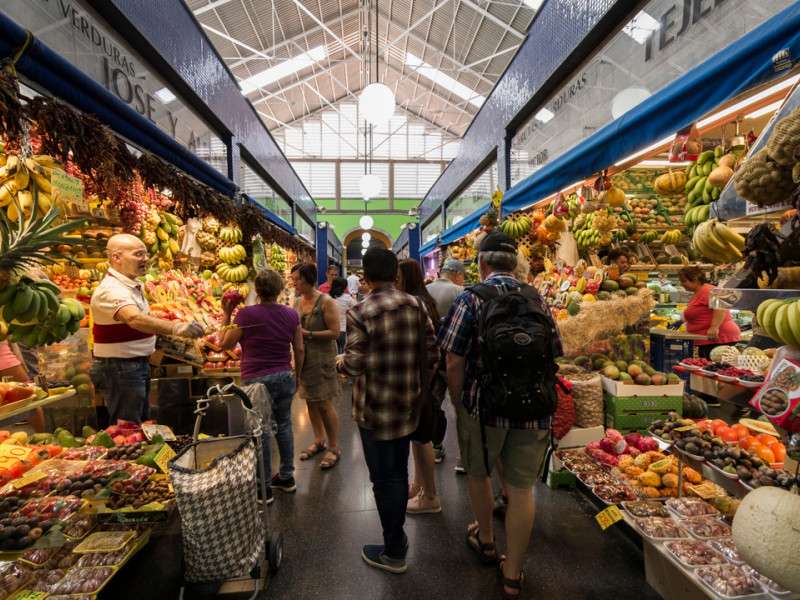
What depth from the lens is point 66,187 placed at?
1878mm

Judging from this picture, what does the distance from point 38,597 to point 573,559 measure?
97.8 inches

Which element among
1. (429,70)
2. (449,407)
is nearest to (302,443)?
(449,407)

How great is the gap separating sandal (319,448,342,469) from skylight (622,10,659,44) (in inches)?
161

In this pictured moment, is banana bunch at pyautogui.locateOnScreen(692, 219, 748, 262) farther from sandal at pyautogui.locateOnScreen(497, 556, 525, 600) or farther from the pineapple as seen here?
the pineapple

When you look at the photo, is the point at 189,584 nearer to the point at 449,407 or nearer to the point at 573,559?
the point at 573,559

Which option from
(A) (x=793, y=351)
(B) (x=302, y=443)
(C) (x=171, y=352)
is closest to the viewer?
(A) (x=793, y=351)

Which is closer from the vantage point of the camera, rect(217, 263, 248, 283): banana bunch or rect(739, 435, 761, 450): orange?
rect(739, 435, 761, 450): orange

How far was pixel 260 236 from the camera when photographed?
5895mm

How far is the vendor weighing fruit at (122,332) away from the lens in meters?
2.62

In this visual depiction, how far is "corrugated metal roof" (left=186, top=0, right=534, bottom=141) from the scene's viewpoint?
11.9 m

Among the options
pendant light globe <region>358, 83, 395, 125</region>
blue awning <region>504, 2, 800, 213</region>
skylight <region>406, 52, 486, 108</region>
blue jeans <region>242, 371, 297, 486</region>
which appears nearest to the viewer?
blue awning <region>504, 2, 800, 213</region>

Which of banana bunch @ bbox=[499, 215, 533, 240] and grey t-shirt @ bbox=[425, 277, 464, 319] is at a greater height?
banana bunch @ bbox=[499, 215, 533, 240]

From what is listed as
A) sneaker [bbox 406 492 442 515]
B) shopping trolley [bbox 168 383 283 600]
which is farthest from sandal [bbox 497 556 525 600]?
shopping trolley [bbox 168 383 283 600]

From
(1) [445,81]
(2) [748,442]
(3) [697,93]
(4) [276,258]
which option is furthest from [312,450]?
(1) [445,81]
